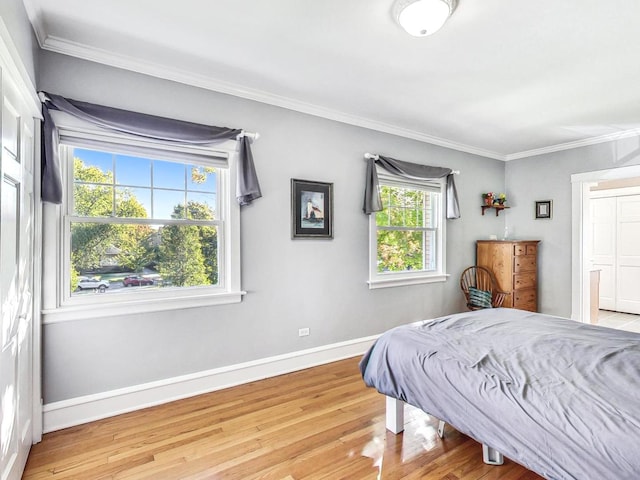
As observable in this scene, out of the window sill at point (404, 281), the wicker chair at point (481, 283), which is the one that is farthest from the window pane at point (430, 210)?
the wicker chair at point (481, 283)

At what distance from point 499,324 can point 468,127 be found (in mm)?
2529

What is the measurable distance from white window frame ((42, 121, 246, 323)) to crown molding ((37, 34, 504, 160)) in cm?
48

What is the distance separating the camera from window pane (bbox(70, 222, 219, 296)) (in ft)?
7.96

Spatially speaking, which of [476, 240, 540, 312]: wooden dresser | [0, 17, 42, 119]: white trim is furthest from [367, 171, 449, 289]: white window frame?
[0, 17, 42, 119]: white trim

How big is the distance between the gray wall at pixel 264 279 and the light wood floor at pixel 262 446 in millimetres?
351

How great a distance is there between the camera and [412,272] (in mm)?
4242

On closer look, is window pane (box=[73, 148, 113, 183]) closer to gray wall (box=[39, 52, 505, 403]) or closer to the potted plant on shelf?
gray wall (box=[39, 52, 505, 403])

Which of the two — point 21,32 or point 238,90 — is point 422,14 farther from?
point 21,32

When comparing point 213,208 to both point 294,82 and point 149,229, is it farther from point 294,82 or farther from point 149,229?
point 294,82

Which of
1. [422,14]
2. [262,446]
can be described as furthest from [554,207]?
[262,446]

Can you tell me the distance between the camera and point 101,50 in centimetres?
235

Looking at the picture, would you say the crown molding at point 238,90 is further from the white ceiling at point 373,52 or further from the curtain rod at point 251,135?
the curtain rod at point 251,135

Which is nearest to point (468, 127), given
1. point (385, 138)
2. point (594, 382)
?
point (385, 138)

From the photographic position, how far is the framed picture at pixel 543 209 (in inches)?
187
